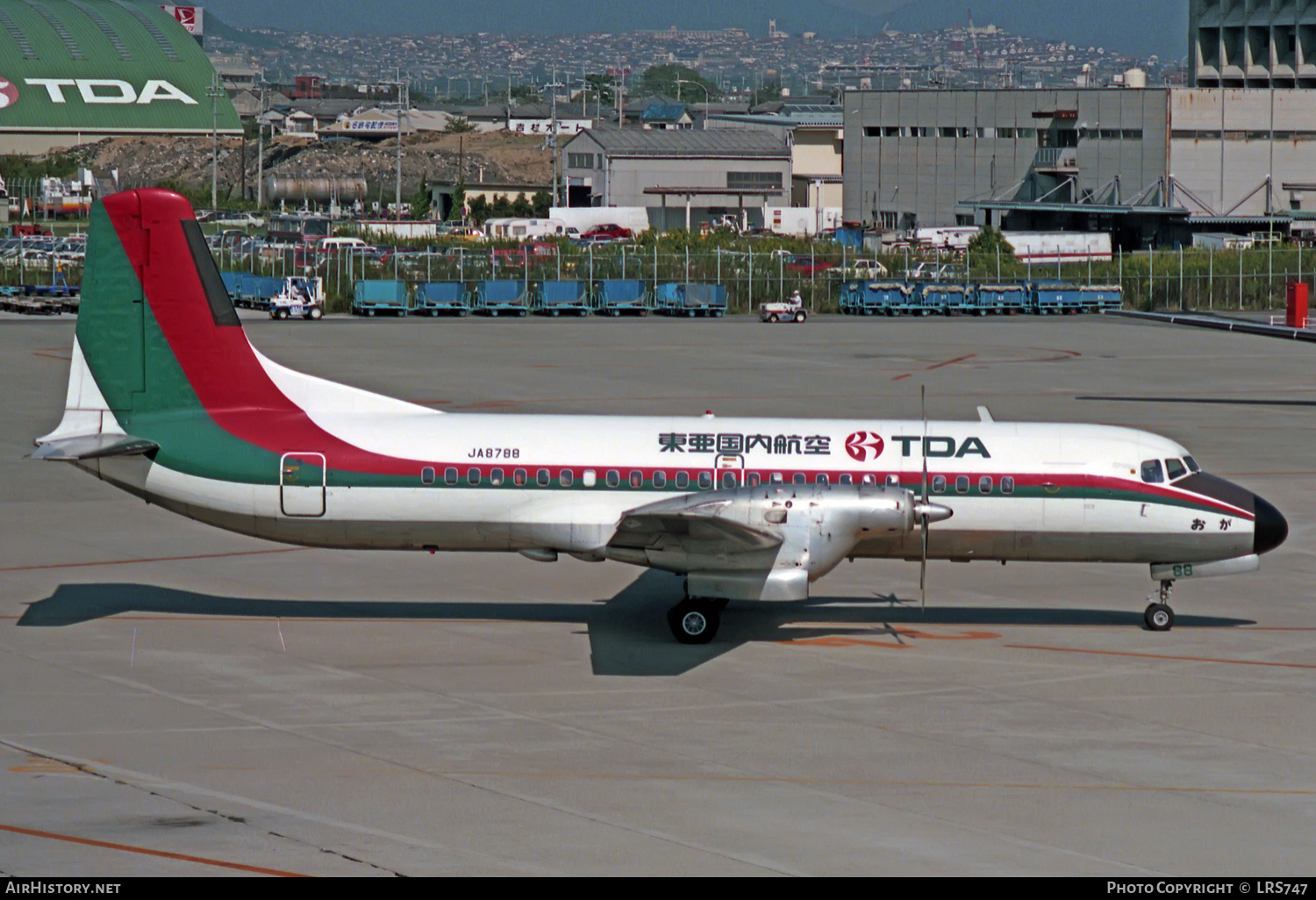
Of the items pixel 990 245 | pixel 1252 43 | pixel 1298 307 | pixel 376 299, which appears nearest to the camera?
pixel 1298 307

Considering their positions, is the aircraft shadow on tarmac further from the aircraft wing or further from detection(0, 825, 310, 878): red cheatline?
detection(0, 825, 310, 878): red cheatline

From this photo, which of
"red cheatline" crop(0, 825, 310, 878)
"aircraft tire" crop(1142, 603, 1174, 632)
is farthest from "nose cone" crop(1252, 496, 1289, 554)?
"red cheatline" crop(0, 825, 310, 878)

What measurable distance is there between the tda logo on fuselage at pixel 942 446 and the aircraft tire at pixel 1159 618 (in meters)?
3.79

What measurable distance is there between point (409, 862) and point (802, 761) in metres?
5.47

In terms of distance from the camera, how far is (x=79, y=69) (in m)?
188

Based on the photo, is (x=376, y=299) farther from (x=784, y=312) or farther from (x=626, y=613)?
(x=626, y=613)

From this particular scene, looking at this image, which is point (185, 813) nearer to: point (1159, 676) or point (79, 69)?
point (1159, 676)

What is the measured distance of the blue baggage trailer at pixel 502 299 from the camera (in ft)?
277

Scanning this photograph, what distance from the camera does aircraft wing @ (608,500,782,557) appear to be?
75.2 feet

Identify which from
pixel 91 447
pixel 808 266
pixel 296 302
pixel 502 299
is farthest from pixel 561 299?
pixel 91 447

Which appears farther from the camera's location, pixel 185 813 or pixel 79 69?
pixel 79 69

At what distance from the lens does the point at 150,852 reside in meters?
15.4

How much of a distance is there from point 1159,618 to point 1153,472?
2420 millimetres
